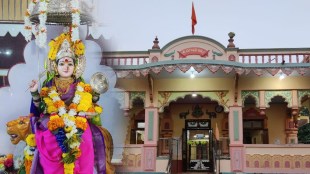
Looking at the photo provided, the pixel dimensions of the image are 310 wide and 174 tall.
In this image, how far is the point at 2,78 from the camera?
8266 mm

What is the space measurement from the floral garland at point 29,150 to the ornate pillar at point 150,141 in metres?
7.76

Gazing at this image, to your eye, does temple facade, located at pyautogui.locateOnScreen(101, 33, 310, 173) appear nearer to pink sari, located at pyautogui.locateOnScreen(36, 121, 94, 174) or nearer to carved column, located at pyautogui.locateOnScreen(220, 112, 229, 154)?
carved column, located at pyautogui.locateOnScreen(220, 112, 229, 154)

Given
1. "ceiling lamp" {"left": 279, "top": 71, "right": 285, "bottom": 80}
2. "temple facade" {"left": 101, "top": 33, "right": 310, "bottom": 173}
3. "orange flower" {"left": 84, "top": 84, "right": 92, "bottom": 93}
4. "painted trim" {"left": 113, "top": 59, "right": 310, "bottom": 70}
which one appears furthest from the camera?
"ceiling lamp" {"left": 279, "top": 71, "right": 285, "bottom": 80}

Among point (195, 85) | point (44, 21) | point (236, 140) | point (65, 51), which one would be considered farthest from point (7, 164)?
point (236, 140)

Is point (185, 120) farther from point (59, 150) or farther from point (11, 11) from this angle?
point (59, 150)

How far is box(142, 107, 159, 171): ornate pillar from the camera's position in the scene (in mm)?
14477

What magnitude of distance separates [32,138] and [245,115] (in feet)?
37.7

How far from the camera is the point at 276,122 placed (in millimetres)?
16922

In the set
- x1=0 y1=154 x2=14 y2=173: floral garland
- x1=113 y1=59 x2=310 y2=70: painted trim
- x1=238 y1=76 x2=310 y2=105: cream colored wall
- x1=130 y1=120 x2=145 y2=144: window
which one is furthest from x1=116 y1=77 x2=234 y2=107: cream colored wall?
x1=0 y1=154 x2=14 y2=173: floral garland

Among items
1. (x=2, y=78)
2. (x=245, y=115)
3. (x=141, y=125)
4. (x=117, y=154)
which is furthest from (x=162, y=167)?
(x=2, y=78)

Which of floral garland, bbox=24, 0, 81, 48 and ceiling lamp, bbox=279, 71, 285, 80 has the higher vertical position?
floral garland, bbox=24, 0, 81, 48

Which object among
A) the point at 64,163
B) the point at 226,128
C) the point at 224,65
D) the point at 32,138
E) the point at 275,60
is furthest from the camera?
the point at 226,128

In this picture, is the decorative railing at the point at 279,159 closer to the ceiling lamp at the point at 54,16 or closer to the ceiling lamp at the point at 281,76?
the ceiling lamp at the point at 281,76

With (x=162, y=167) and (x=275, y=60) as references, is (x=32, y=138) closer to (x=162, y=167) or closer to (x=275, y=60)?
(x=162, y=167)
